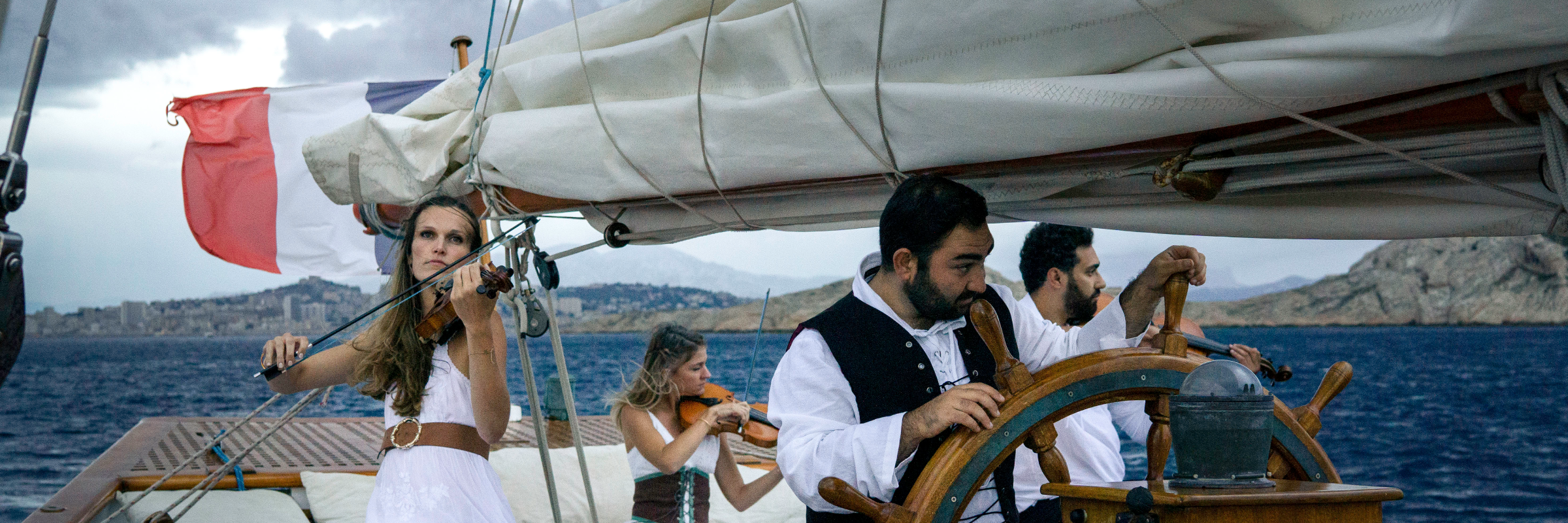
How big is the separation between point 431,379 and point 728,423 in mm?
1199

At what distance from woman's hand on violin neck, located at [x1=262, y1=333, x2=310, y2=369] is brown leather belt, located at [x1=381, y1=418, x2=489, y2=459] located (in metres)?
0.28

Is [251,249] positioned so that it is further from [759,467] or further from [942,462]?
[942,462]

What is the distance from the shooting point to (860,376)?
170cm

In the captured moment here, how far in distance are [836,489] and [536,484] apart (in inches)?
147

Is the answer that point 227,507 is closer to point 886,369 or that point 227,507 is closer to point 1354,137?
point 886,369

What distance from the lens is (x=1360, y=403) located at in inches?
1355

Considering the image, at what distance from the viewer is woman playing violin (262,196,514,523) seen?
2.21 metres

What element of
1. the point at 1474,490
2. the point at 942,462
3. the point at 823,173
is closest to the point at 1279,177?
the point at 942,462

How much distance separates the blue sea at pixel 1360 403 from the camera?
1989cm

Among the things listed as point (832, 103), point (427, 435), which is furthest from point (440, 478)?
point (832, 103)

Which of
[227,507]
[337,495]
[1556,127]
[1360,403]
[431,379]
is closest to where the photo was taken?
[1556,127]

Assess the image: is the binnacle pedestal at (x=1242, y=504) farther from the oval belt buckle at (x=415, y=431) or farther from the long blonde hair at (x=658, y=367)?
the long blonde hair at (x=658, y=367)

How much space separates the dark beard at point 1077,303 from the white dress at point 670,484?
1.22m

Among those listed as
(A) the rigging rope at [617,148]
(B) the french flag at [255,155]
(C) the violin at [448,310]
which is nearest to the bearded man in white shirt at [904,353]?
(A) the rigging rope at [617,148]
